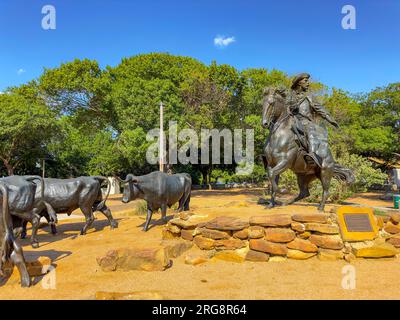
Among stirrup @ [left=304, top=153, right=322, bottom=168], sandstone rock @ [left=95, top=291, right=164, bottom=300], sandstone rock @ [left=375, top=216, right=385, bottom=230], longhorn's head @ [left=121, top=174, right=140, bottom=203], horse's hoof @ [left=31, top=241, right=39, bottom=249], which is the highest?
stirrup @ [left=304, top=153, right=322, bottom=168]

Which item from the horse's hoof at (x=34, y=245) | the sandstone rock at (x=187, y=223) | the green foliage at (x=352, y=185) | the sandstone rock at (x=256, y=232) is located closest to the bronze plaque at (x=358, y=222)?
the sandstone rock at (x=256, y=232)

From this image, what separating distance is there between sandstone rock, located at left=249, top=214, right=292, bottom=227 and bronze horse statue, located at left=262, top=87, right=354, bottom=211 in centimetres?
130

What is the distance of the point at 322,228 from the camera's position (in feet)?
19.9

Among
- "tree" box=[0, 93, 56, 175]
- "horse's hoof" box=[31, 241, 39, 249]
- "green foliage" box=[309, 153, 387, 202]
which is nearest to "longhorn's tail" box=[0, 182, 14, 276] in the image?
"horse's hoof" box=[31, 241, 39, 249]

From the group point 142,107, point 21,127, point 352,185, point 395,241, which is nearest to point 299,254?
point 395,241

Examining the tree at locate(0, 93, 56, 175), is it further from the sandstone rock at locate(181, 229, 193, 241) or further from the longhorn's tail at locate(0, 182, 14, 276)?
the longhorn's tail at locate(0, 182, 14, 276)

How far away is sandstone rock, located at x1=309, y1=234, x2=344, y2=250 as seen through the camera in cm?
600

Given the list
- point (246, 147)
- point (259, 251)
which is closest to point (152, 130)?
point (246, 147)

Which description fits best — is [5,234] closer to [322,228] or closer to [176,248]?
[176,248]

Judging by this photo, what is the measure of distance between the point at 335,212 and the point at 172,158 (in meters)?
15.3

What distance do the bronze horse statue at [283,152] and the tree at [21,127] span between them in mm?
17727

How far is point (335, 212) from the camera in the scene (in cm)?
661

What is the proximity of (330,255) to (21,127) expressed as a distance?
1996cm

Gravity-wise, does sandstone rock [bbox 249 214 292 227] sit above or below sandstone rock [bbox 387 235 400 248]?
above
